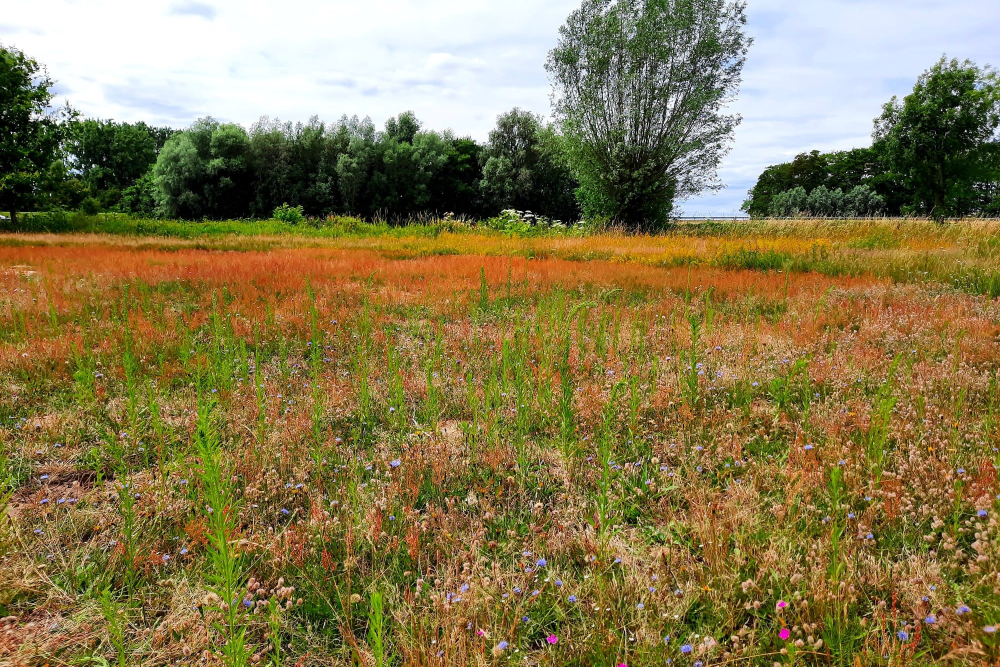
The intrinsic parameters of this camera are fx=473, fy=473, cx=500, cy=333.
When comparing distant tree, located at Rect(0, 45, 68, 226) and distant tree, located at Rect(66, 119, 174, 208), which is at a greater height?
distant tree, located at Rect(66, 119, 174, 208)

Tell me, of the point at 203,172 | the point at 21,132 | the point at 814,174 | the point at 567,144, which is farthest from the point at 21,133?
the point at 814,174

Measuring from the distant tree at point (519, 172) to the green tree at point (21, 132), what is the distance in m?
35.3

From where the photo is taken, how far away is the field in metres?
1.92

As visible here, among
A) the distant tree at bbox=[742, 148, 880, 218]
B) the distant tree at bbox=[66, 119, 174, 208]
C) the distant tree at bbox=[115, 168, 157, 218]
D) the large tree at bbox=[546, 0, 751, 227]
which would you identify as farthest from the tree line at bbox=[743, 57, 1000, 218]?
the distant tree at bbox=[66, 119, 174, 208]

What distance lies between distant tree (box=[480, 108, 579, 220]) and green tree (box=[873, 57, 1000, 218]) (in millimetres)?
28143

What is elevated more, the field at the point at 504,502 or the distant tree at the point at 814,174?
the distant tree at the point at 814,174

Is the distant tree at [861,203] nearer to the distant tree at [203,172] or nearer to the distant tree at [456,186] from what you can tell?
the distant tree at [456,186]

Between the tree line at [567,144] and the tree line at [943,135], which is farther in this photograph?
the tree line at [943,135]

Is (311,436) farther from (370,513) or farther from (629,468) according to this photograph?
(629,468)

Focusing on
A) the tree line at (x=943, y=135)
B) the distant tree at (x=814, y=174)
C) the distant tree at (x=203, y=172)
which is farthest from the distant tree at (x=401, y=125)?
the distant tree at (x=814, y=174)

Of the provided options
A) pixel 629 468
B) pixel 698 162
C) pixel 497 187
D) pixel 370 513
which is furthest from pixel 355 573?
pixel 497 187

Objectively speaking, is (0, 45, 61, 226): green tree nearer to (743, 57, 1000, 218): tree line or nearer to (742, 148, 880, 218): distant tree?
(743, 57, 1000, 218): tree line

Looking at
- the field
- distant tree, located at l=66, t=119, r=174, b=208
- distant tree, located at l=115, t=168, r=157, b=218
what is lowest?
the field

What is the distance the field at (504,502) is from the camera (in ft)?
6.29
